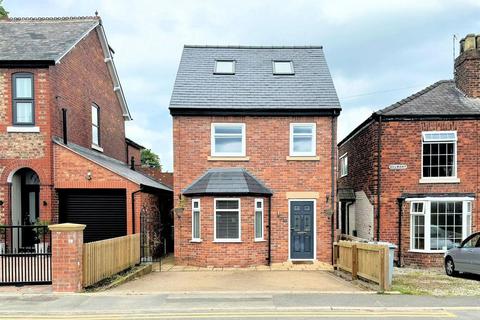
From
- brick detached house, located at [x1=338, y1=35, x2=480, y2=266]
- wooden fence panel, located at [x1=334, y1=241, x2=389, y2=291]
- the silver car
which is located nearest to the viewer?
wooden fence panel, located at [x1=334, y1=241, x2=389, y2=291]

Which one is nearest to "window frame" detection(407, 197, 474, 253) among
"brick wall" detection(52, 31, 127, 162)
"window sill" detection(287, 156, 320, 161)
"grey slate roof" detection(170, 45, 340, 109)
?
"window sill" detection(287, 156, 320, 161)

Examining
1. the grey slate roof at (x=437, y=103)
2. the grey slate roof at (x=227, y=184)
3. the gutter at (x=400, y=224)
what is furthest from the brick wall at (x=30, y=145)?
the gutter at (x=400, y=224)

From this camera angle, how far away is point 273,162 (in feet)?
52.1

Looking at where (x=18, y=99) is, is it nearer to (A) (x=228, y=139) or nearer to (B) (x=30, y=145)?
(B) (x=30, y=145)

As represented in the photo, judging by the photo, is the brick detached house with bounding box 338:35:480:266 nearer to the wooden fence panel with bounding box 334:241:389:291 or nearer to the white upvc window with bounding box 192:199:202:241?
the wooden fence panel with bounding box 334:241:389:291

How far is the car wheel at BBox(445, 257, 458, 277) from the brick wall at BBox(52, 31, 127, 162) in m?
14.6

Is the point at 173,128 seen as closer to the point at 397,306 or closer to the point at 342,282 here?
the point at 342,282

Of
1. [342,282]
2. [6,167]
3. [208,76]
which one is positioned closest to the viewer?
[342,282]

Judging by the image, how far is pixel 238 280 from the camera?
12156 millimetres

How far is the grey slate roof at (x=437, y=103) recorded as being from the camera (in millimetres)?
15898

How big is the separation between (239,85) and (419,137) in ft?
24.1

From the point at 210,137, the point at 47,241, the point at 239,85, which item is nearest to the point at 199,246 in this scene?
the point at 210,137

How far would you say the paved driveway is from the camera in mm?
10609

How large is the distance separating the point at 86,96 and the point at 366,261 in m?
14.2
